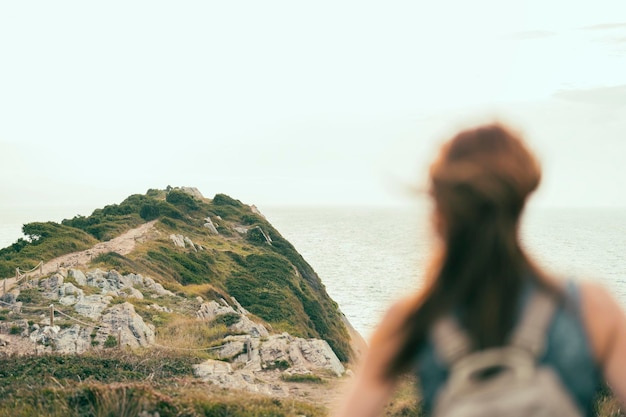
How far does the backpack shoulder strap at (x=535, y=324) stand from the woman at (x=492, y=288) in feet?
0.05

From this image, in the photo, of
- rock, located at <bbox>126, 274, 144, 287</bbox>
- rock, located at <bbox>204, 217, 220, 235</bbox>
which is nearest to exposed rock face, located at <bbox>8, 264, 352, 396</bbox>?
rock, located at <bbox>126, 274, 144, 287</bbox>

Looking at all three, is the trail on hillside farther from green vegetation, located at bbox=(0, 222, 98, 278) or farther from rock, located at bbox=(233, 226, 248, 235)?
rock, located at bbox=(233, 226, 248, 235)

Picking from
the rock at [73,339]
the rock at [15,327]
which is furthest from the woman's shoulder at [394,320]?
the rock at [15,327]

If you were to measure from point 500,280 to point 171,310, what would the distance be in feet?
87.2

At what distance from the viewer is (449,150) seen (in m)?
1.97

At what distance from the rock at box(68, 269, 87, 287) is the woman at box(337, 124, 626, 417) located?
27.3 meters

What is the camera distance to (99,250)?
127 ft

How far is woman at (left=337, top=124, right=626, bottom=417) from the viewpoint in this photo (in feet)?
6.05

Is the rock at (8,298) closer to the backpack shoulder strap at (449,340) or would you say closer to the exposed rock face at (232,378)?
the exposed rock face at (232,378)

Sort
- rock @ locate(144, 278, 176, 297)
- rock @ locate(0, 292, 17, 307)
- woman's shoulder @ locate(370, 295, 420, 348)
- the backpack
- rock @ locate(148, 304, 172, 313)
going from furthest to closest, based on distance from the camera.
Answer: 1. rock @ locate(144, 278, 176, 297)
2. rock @ locate(148, 304, 172, 313)
3. rock @ locate(0, 292, 17, 307)
4. woman's shoulder @ locate(370, 295, 420, 348)
5. the backpack

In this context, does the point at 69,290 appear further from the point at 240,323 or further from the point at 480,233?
the point at 480,233

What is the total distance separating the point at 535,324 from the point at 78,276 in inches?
1114

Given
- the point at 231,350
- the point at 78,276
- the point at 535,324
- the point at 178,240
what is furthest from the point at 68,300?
the point at 535,324

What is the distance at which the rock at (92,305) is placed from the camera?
910 inches
